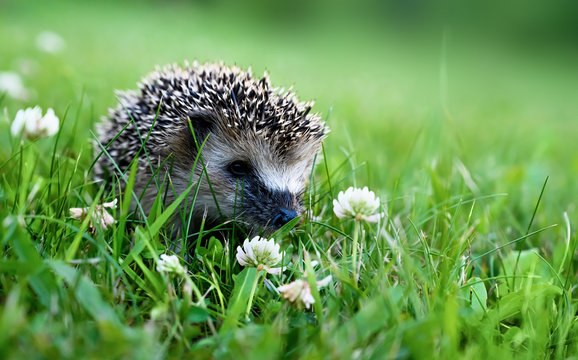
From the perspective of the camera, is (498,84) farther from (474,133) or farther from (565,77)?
(474,133)

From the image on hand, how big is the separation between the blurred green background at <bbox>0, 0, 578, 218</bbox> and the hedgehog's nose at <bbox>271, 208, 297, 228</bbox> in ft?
1.45

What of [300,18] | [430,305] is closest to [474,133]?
[430,305]

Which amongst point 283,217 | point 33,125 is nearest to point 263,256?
point 283,217

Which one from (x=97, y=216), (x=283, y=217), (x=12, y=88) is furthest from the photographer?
(x=12, y=88)

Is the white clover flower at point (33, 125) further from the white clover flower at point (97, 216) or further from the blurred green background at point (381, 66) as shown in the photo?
the blurred green background at point (381, 66)

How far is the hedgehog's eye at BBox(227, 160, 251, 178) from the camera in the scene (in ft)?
8.83

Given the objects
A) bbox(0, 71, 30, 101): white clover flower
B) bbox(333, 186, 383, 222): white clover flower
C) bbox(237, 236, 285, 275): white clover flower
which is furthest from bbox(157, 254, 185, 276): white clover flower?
bbox(0, 71, 30, 101): white clover flower

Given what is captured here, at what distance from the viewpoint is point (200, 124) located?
2.69 m

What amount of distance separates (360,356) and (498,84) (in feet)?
52.7

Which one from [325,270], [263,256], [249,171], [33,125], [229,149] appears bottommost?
[325,270]

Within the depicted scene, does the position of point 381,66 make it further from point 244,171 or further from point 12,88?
point 244,171

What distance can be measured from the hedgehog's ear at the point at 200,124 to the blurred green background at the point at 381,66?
58 centimetres

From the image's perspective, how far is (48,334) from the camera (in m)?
1.28

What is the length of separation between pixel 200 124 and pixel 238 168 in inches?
11.9
